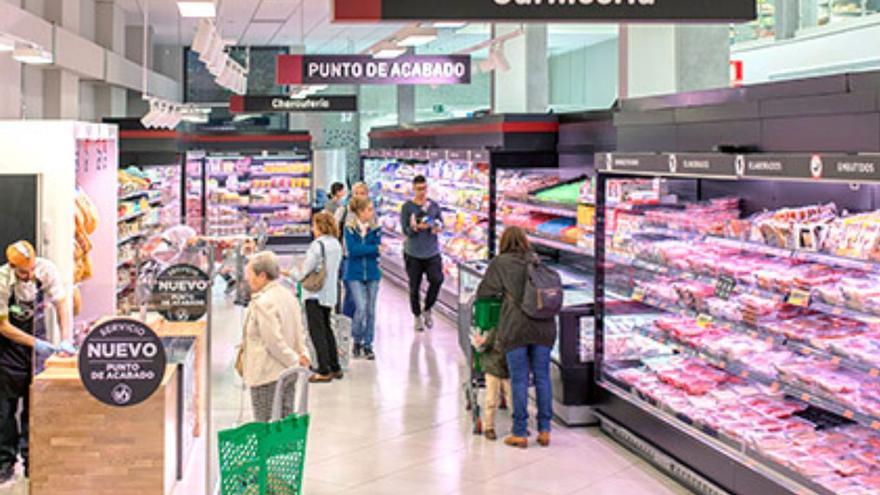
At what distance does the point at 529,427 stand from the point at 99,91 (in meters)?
12.0

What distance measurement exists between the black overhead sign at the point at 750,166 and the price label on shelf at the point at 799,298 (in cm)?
63

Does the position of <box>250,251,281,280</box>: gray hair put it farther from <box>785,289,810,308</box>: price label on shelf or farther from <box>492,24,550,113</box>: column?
<box>492,24,550,113</box>: column

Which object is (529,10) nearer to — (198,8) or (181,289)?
(181,289)

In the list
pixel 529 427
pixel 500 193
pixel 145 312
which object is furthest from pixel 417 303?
pixel 145 312

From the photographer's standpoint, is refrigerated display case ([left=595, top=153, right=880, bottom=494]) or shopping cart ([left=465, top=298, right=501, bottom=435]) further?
shopping cart ([left=465, top=298, right=501, bottom=435])

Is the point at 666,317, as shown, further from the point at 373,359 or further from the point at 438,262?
the point at 438,262

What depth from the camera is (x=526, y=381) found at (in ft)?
23.3

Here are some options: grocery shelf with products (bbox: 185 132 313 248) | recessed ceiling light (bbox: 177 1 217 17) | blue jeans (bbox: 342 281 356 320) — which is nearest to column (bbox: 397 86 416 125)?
grocery shelf with products (bbox: 185 132 313 248)

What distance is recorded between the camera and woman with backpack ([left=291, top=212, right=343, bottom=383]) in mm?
8844

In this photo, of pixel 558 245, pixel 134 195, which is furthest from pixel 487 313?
pixel 134 195

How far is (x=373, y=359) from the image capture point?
10.2 m

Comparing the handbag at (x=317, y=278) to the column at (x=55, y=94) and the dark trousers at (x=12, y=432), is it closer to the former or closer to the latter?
the dark trousers at (x=12, y=432)

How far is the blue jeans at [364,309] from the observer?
9.98m

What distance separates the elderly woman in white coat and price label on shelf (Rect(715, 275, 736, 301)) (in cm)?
245
